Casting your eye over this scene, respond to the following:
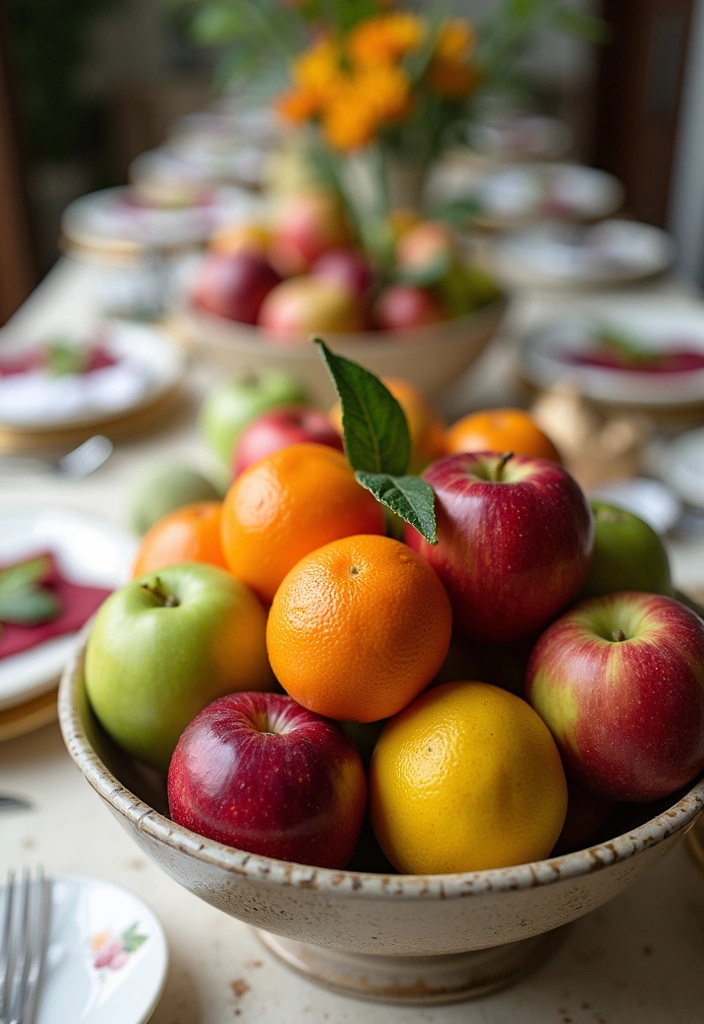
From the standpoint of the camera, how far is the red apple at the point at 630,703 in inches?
15.7

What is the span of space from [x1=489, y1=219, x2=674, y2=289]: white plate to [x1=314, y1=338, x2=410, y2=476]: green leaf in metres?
1.15

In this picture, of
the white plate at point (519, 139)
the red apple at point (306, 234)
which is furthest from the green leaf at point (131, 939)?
the white plate at point (519, 139)

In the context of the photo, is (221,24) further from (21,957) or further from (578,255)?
(21,957)

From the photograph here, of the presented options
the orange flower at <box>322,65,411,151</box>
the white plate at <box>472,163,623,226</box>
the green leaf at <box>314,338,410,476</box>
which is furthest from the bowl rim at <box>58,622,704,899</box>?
the white plate at <box>472,163,623,226</box>

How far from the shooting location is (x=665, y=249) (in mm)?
1727

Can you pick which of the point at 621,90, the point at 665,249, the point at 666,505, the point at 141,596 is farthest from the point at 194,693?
the point at 621,90

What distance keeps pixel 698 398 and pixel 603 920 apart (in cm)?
71

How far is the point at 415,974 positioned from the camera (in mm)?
446

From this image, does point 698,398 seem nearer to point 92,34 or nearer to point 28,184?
point 28,184

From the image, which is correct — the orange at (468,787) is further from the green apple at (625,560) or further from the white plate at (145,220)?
the white plate at (145,220)

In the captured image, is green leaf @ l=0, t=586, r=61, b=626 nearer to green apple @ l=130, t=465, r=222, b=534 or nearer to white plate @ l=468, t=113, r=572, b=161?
green apple @ l=130, t=465, r=222, b=534

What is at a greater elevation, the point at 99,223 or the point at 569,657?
the point at 569,657

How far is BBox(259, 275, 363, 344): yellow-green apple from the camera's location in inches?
38.6

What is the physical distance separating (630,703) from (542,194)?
1911 millimetres
